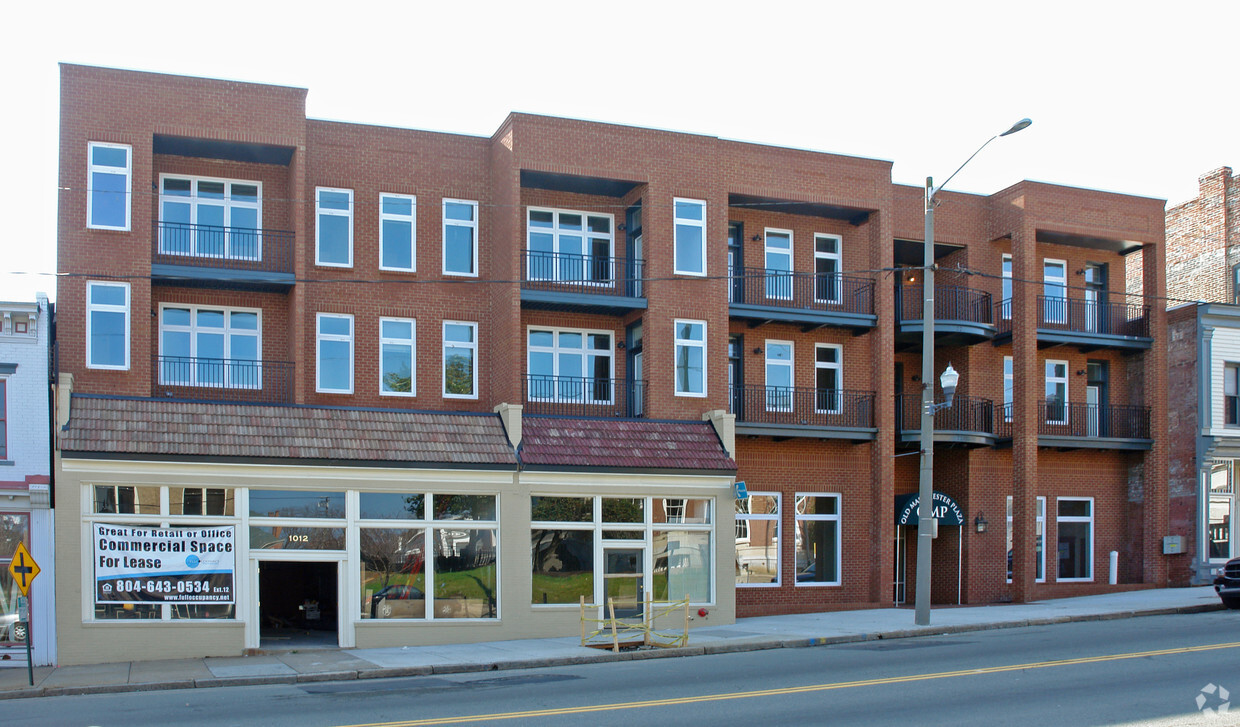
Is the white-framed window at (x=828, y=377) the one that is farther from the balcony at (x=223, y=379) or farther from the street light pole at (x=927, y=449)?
the balcony at (x=223, y=379)

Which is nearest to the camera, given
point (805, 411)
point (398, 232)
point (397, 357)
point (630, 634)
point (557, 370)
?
point (630, 634)

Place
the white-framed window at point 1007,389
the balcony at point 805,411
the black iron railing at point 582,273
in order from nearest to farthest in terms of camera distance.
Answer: the black iron railing at point 582,273 < the balcony at point 805,411 < the white-framed window at point 1007,389

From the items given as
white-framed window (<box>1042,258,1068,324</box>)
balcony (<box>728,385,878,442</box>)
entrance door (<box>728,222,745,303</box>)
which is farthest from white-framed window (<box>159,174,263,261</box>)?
white-framed window (<box>1042,258,1068,324</box>)

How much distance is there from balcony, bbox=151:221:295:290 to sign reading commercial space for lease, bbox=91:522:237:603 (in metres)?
4.84

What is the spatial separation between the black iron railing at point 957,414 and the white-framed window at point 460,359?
35.2 ft

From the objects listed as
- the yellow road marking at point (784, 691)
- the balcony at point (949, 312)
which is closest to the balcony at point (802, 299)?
the balcony at point (949, 312)

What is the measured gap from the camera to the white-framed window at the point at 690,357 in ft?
81.0

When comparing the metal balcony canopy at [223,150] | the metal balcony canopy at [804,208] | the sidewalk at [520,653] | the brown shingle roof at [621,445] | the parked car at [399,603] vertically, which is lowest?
the sidewalk at [520,653]

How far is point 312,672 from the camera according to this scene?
1723 centimetres

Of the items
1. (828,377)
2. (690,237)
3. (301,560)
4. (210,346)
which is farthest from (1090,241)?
(210,346)

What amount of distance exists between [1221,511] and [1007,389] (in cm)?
638

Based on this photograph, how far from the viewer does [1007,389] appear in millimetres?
29297

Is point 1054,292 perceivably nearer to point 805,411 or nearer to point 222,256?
point 805,411

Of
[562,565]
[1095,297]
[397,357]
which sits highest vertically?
[1095,297]
